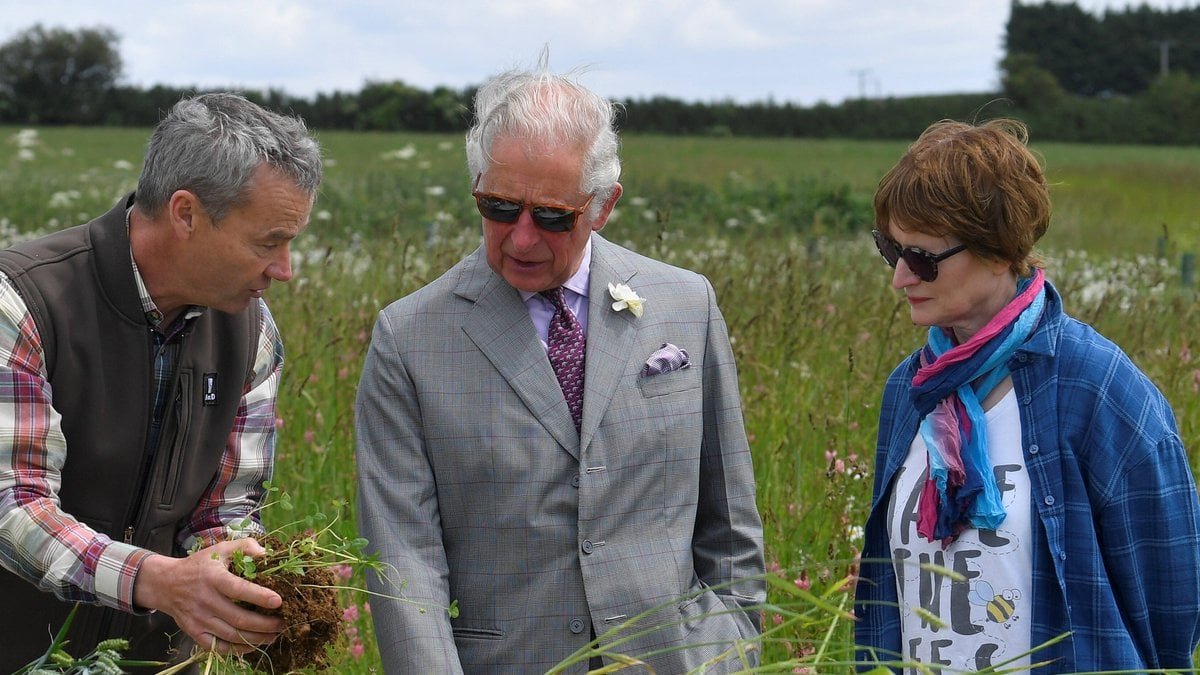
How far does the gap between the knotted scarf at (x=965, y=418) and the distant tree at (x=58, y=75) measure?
52881mm

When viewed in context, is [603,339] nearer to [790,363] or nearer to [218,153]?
[218,153]

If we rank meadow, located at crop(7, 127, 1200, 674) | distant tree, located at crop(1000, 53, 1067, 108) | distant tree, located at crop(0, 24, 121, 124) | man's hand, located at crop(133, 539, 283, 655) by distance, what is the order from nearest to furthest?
man's hand, located at crop(133, 539, 283, 655) < meadow, located at crop(7, 127, 1200, 674) < distant tree, located at crop(0, 24, 121, 124) < distant tree, located at crop(1000, 53, 1067, 108)

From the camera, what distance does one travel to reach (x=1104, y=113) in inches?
2016

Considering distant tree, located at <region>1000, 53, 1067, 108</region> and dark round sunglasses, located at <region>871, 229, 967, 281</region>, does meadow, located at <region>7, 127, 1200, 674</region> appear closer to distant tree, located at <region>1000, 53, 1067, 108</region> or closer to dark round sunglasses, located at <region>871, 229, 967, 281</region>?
dark round sunglasses, located at <region>871, 229, 967, 281</region>

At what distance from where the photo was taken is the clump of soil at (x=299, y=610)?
2.19 metres

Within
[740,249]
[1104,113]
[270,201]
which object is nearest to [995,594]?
[270,201]

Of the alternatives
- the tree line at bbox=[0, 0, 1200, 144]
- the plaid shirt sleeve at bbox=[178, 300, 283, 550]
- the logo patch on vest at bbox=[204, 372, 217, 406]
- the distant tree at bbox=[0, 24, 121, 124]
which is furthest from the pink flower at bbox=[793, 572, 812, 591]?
the distant tree at bbox=[0, 24, 121, 124]

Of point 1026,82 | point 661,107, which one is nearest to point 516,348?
point 661,107

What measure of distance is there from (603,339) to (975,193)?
2.55 ft

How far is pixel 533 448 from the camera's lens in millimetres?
2539

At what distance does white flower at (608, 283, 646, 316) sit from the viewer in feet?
8.75

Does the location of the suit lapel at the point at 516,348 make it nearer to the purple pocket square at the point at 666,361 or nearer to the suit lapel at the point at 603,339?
the suit lapel at the point at 603,339

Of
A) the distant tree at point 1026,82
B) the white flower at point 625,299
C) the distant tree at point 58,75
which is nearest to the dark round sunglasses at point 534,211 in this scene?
the white flower at point 625,299

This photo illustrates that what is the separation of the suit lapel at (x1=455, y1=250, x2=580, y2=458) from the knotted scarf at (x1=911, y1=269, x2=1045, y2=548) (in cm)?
69
